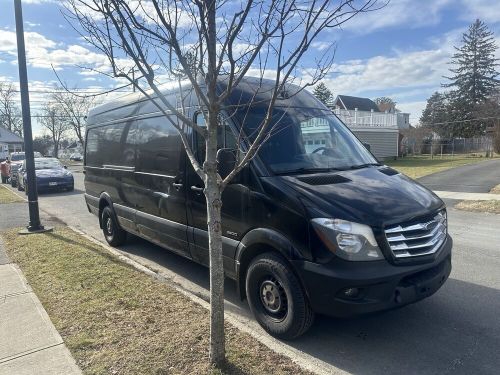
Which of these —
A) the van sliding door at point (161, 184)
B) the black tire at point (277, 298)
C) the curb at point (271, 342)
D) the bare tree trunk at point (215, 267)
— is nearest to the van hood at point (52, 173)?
the van sliding door at point (161, 184)

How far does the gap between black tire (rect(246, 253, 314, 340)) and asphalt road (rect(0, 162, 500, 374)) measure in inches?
8.0

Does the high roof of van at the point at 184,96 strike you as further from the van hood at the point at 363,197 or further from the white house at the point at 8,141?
the white house at the point at 8,141

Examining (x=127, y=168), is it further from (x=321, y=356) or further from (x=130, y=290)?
(x=321, y=356)

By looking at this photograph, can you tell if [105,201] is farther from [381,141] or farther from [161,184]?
[381,141]

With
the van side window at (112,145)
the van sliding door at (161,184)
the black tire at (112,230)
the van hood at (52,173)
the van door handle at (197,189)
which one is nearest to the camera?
the van door handle at (197,189)

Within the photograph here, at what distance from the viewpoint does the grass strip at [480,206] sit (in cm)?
986

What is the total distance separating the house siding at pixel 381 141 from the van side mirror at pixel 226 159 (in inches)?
978

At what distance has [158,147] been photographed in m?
5.46

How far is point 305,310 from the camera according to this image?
11.2 feet

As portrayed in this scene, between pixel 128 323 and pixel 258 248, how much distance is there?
4.69ft

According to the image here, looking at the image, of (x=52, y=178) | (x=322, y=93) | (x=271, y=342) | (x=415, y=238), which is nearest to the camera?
(x=415, y=238)

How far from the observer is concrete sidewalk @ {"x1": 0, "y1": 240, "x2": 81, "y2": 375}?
320 centimetres

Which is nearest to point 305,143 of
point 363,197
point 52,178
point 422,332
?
point 363,197

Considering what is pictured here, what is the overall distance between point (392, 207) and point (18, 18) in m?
7.99
